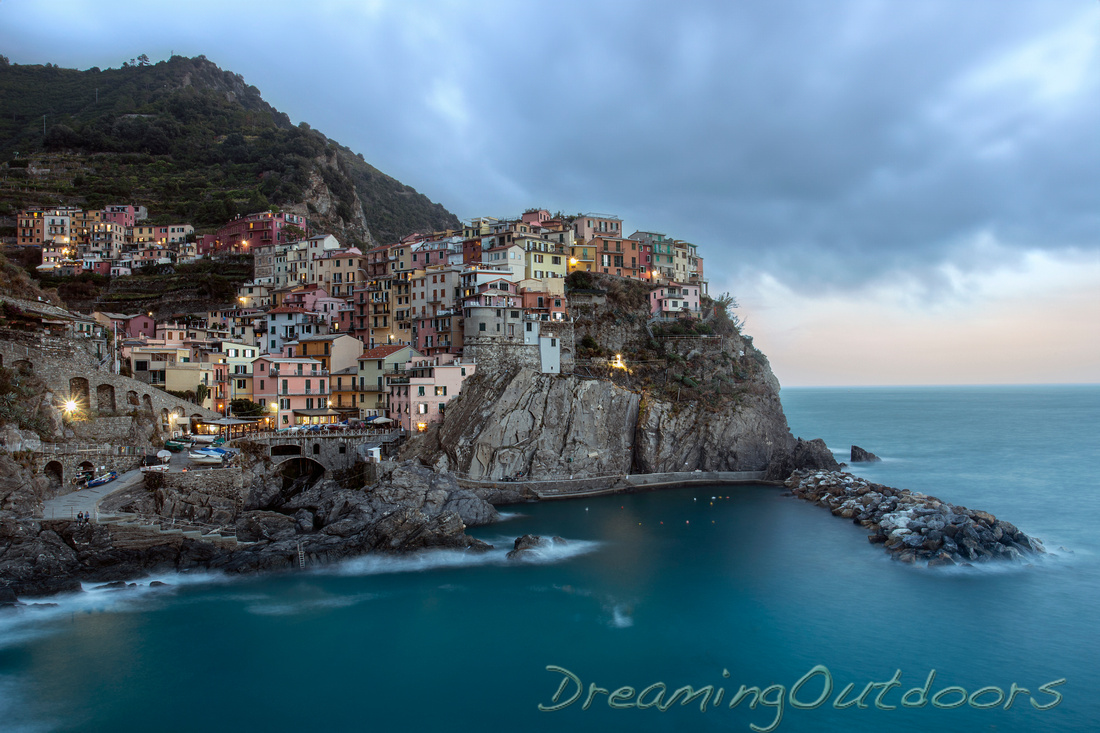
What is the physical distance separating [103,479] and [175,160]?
9017 centimetres

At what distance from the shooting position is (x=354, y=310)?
60.0m

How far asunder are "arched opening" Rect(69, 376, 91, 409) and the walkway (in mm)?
6767

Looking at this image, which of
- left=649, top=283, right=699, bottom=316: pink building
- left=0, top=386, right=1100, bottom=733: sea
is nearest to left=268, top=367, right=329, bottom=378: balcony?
left=0, top=386, right=1100, bottom=733: sea

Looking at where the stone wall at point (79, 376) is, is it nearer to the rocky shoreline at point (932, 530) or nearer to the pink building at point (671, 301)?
the pink building at point (671, 301)

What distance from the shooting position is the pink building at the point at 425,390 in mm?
46344

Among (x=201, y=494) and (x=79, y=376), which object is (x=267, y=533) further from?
(x=79, y=376)

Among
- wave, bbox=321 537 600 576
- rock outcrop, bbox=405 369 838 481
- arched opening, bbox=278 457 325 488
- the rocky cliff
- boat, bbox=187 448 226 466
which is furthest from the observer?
the rocky cliff

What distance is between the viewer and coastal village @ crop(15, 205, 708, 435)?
1836 inches

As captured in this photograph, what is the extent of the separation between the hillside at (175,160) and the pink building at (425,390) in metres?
46.7

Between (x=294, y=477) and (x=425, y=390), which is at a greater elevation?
(x=425, y=390)

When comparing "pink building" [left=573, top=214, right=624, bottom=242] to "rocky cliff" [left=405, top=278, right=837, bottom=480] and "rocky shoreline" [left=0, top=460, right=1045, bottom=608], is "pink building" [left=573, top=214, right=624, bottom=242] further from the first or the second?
"rocky shoreline" [left=0, top=460, right=1045, bottom=608]

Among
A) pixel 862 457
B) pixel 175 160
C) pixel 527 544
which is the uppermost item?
pixel 175 160

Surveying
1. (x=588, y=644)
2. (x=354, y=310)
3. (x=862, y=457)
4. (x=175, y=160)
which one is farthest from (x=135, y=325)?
(x=862, y=457)

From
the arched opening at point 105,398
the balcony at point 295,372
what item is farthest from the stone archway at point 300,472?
the arched opening at point 105,398
